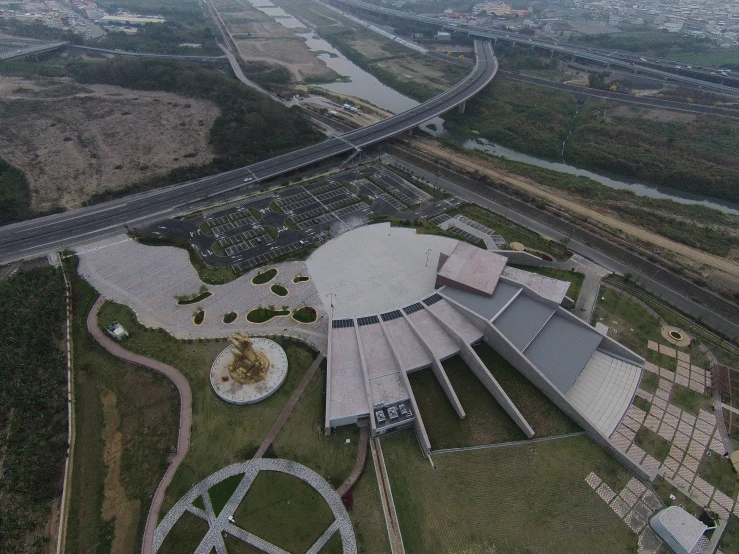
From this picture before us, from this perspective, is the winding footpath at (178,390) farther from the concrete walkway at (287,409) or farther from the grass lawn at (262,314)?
the grass lawn at (262,314)

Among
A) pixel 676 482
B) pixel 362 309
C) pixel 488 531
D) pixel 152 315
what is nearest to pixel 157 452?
pixel 152 315

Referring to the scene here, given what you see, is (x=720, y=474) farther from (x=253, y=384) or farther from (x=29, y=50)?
(x=29, y=50)

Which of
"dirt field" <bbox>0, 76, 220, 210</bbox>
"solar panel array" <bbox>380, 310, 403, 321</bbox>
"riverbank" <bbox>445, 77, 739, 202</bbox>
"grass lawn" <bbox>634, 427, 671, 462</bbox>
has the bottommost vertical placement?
"dirt field" <bbox>0, 76, 220, 210</bbox>

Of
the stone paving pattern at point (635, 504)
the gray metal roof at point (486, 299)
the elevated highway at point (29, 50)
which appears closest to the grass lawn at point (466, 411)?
the gray metal roof at point (486, 299)

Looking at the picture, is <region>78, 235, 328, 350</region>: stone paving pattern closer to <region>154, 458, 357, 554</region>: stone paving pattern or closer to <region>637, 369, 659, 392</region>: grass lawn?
<region>154, 458, 357, 554</region>: stone paving pattern

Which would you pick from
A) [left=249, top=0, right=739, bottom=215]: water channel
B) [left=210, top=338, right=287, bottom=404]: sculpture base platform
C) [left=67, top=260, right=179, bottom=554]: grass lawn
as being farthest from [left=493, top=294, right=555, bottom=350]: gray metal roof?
[left=249, top=0, right=739, bottom=215]: water channel

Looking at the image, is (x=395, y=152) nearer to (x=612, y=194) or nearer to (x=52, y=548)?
(x=612, y=194)
